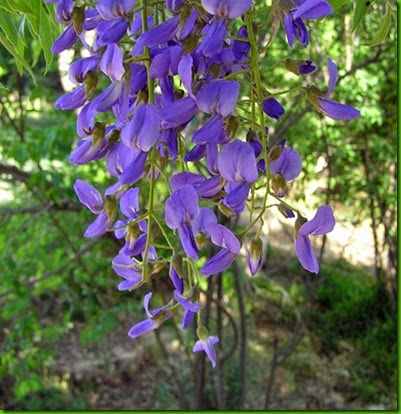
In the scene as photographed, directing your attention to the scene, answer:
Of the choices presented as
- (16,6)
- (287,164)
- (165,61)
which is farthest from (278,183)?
(16,6)

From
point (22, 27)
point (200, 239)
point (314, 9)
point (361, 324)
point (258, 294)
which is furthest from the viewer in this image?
point (361, 324)

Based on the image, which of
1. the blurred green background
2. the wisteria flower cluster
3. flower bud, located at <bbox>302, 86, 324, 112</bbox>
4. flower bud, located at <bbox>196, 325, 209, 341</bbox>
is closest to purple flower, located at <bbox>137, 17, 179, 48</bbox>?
the wisteria flower cluster

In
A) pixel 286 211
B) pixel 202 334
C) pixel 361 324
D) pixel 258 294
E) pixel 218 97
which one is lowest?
pixel 361 324

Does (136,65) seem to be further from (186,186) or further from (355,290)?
(355,290)

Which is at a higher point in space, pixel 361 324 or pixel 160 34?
pixel 160 34

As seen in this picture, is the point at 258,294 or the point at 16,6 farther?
the point at 258,294

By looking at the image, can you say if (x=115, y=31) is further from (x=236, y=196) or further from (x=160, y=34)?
(x=236, y=196)

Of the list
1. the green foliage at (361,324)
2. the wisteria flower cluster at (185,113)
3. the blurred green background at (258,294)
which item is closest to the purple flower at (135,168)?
the wisteria flower cluster at (185,113)

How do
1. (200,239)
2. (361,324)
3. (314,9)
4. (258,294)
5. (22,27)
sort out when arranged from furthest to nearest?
1. (361,324)
2. (258,294)
3. (22,27)
4. (200,239)
5. (314,9)
